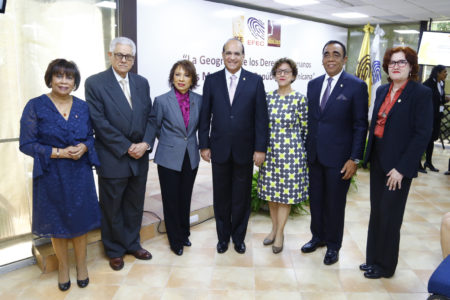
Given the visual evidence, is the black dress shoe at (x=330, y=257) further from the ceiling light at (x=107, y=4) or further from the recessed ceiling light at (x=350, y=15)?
the recessed ceiling light at (x=350, y=15)

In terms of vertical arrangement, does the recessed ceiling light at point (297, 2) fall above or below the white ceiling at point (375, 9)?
below

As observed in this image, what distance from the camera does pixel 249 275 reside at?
272 cm

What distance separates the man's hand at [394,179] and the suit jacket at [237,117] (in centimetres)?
89

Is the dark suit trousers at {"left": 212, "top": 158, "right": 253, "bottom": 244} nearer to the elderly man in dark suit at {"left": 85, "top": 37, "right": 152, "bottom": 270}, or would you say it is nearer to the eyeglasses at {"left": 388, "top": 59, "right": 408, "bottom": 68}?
the elderly man in dark suit at {"left": 85, "top": 37, "right": 152, "bottom": 270}

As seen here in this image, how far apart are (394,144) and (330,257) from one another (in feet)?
3.39

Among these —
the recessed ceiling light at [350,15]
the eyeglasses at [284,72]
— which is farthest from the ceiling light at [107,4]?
the recessed ceiling light at [350,15]

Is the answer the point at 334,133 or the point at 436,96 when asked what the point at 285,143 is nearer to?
the point at 334,133

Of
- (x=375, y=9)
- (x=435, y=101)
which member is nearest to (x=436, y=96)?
(x=435, y=101)

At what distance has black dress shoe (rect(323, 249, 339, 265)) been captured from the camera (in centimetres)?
288

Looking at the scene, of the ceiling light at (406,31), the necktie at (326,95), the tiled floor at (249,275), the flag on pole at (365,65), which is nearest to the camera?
the tiled floor at (249,275)

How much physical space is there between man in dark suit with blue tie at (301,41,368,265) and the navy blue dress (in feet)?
5.31

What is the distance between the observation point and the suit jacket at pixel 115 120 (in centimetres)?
252

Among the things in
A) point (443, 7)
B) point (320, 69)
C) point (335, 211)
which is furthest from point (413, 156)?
point (320, 69)

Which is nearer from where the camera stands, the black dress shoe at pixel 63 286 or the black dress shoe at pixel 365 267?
the black dress shoe at pixel 63 286
